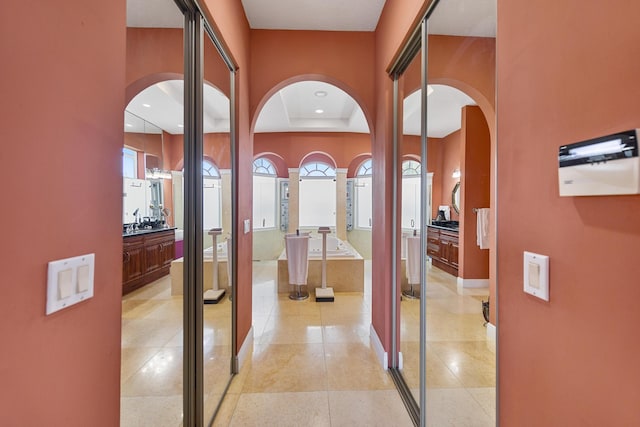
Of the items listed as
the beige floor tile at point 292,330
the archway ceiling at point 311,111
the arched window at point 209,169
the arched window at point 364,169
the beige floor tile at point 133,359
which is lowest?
the beige floor tile at point 292,330

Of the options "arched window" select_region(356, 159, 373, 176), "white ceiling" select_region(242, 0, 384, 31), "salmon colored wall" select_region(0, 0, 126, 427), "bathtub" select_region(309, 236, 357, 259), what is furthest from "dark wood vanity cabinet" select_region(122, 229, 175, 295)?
"arched window" select_region(356, 159, 373, 176)

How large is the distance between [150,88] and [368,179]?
21.3ft

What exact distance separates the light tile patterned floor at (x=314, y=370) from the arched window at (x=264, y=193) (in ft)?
14.3

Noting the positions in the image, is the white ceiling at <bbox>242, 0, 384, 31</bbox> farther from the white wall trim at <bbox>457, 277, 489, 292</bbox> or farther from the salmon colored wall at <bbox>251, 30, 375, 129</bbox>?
the white wall trim at <bbox>457, 277, 489, 292</bbox>

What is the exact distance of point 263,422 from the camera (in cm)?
175

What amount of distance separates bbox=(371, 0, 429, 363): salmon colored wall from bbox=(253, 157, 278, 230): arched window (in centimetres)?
491

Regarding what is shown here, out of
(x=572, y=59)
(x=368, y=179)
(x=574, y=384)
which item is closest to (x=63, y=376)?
(x=574, y=384)

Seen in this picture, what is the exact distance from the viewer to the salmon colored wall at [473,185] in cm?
121

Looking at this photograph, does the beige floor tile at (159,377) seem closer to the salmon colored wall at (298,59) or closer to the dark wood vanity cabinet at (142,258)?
the dark wood vanity cabinet at (142,258)

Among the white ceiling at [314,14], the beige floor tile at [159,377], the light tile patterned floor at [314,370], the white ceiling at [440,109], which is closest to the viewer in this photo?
the beige floor tile at [159,377]

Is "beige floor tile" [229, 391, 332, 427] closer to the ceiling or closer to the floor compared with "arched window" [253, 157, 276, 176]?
closer to the floor

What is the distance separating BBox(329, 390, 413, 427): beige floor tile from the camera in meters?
1.76

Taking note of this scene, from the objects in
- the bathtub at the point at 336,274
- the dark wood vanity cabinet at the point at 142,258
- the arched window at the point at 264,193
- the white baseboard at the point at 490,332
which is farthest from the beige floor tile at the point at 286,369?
the arched window at the point at 264,193

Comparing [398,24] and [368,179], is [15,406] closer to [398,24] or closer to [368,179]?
[398,24]
